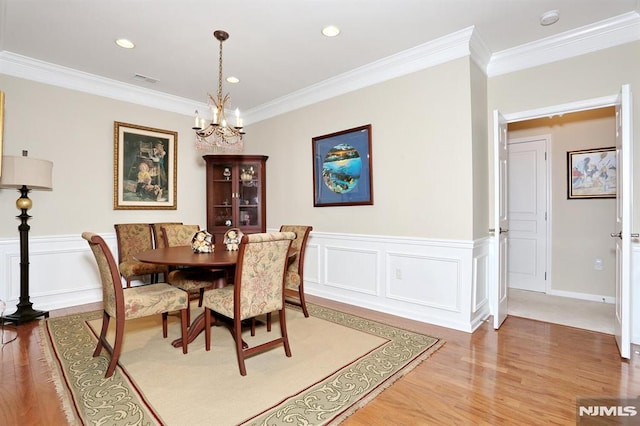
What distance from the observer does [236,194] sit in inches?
195

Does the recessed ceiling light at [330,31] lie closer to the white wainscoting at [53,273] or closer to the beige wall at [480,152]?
the beige wall at [480,152]

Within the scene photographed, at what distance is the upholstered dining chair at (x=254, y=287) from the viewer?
2.17 meters

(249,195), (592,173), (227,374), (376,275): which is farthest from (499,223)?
(249,195)

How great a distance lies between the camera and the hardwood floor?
177 centimetres

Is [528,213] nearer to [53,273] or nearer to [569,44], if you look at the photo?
[569,44]

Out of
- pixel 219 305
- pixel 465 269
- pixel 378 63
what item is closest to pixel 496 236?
pixel 465 269

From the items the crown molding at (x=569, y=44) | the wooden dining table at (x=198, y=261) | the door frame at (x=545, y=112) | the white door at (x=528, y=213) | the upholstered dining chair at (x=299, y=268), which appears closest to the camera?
the wooden dining table at (x=198, y=261)

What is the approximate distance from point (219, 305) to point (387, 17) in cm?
269


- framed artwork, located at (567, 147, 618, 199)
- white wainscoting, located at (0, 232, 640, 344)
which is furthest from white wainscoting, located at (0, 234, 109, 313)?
framed artwork, located at (567, 147, 618, 199)

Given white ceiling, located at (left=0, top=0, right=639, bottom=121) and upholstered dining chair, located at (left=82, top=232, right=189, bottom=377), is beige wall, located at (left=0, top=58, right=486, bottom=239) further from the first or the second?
upholstered dining chair, located at (left=82, top=232, right=189, bottom=377)

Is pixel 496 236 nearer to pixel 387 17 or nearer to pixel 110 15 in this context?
pixel 387 17

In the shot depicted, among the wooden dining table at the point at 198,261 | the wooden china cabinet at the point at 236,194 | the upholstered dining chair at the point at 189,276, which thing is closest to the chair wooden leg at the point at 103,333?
the wooden dining table at the point at 198,261

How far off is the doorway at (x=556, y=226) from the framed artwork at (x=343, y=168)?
2209mm

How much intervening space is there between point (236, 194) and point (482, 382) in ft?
12.9
